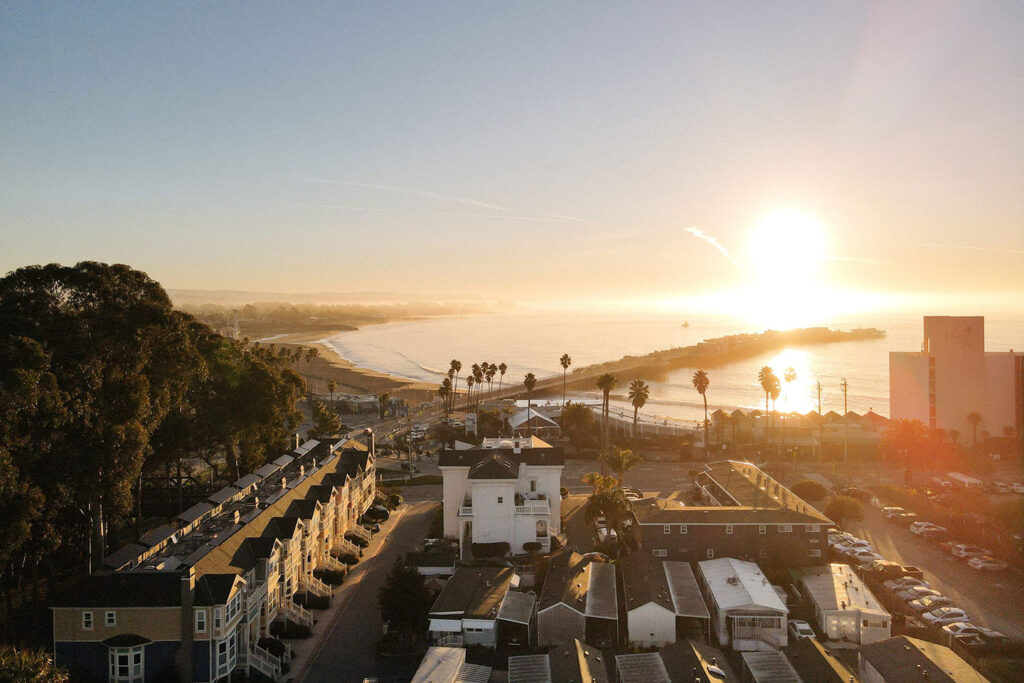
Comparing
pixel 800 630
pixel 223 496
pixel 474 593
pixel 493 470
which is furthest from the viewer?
pixel 493 470

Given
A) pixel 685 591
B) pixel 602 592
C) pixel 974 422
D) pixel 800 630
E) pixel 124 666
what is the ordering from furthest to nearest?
pixel 974 422, pixel 685 591, pixel 602 592, pixel 800 630, pixel 124 666

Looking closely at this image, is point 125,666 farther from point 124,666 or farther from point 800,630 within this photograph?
point 800,630

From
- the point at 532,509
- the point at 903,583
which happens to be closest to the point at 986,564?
the point at 903,583

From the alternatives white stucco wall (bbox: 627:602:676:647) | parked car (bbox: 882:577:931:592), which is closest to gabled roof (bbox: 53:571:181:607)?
white stucco wall (bbox: 627:602:676:647)

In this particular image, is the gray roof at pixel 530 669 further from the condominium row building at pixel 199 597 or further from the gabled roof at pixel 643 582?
the condominium row building at pixel 199 597

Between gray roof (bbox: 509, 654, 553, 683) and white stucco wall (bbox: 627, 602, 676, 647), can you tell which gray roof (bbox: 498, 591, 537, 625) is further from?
white stucco wall (bbox: 627, 602, 676, 647)

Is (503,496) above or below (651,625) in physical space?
above

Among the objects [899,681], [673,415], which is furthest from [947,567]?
[673,415]
